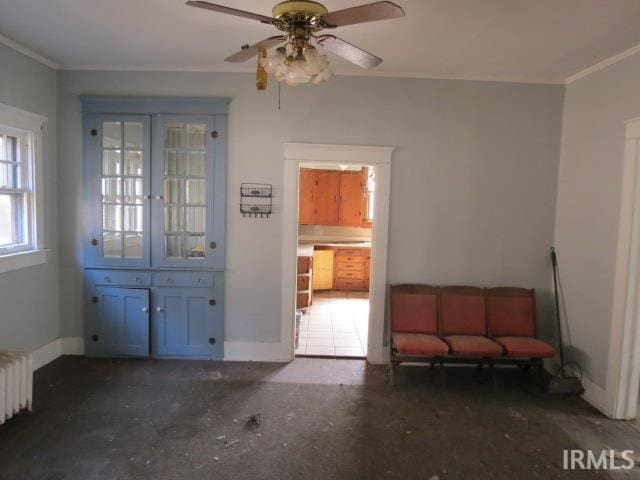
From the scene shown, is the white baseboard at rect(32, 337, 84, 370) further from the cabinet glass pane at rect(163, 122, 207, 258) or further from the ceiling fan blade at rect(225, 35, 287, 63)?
the ceiling fan blade at rect(225, 35, 287, 63)

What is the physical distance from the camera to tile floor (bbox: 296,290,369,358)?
4.22 metres

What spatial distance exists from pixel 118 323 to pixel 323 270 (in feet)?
12.5

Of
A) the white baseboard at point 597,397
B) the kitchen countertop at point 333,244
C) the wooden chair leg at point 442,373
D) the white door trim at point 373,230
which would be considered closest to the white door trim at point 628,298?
the white baseboard at point 597,397

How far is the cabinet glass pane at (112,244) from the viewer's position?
3.82 metres

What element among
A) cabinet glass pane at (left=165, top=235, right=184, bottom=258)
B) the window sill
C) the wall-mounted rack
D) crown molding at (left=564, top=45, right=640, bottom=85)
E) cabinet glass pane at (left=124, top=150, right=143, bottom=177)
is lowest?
the window sill

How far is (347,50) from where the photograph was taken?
2.14 metres

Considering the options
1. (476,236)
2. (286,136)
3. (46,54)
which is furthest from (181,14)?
(476,236)

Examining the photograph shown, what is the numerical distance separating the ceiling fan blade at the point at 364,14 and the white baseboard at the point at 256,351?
2.89m

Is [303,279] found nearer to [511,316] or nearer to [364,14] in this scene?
[511,316]

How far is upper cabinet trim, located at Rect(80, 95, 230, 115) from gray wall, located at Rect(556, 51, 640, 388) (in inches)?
123

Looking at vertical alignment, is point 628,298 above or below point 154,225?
below

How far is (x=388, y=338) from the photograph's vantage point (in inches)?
153

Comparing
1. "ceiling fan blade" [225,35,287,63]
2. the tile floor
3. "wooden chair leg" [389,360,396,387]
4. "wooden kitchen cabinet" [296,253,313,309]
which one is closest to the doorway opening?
the tile floor

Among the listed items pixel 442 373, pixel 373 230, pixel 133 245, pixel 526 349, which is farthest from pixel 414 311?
pixel 133 245
